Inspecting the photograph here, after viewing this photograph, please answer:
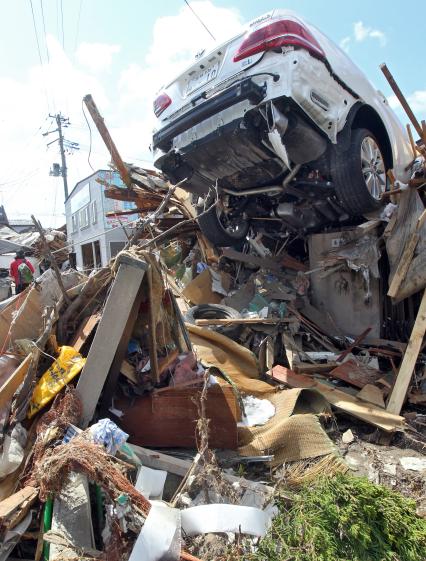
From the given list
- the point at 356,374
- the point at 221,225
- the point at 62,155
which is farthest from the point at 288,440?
the point at 62,155

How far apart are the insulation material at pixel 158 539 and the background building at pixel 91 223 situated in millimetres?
16660

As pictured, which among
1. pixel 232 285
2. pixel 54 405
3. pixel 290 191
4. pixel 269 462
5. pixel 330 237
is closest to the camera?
pixel 54 405

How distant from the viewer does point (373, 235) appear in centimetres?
493

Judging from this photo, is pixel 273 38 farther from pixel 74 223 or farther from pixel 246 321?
pixel 74 223

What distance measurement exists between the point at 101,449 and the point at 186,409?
917mm

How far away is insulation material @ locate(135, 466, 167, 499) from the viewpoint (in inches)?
89.6

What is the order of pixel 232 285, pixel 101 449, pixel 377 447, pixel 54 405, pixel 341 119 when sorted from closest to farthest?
pixel 101 449 → pixel 54 405 → pixel 377 447 → pixel 341 119 → pixel 232 285

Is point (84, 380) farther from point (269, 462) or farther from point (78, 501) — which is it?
point (269, 462)

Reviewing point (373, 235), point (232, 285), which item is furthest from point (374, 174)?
point (232, 285)

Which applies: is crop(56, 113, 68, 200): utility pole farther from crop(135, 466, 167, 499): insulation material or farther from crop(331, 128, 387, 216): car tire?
crop(135, 466, 167, 499): insulation material

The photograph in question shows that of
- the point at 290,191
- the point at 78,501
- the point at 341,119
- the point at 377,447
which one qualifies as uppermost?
the point at 341,119

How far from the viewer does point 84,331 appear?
3.22 metres

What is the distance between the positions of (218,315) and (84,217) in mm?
19841

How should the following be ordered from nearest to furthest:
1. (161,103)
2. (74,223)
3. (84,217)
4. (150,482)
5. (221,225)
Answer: (150,482)
(161,103)
(221,225)
(84,217)
(74,223)
